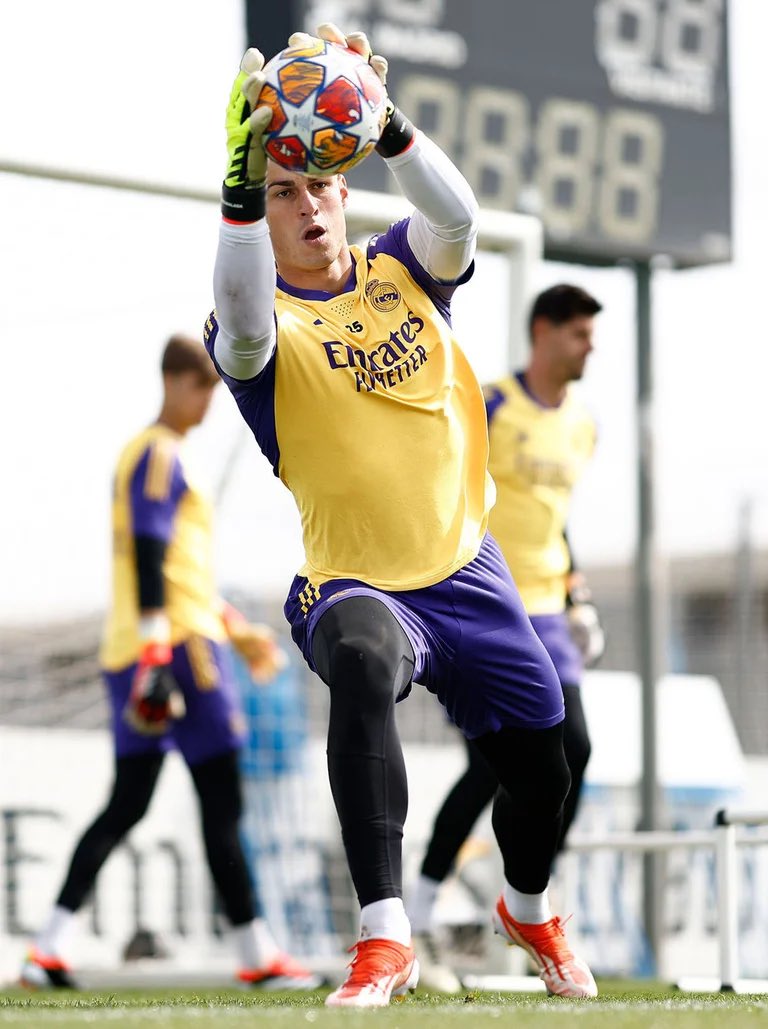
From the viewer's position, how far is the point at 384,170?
8.80 meters

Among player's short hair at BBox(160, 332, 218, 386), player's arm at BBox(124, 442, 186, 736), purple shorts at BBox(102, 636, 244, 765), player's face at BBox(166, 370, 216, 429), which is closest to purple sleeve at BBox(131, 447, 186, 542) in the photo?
player's arm at BBox(124, 442, 186, 736)

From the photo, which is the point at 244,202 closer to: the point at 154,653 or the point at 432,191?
the point at 432,191

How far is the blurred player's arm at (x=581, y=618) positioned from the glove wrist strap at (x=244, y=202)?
3010 millimetres

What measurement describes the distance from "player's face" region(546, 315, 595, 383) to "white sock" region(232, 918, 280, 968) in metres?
2.27

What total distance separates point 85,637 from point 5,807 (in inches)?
63.7

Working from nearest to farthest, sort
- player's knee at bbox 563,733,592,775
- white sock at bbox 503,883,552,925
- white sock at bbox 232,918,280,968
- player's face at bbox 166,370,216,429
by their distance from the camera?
white sock at bbox 503,883,552,925 → player's knee at bbox 563,733,592,775 → white sock at bbox 232,918,280,968 → player's face at bbox 166,370,216,429

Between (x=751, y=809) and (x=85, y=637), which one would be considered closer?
(x=751, y=809)

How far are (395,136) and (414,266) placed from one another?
0.34m

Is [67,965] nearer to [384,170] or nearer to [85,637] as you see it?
[85,637]

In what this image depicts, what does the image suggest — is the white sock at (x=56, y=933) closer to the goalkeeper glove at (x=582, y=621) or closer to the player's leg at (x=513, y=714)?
the goalkeeper glove at (x=582, y=621)

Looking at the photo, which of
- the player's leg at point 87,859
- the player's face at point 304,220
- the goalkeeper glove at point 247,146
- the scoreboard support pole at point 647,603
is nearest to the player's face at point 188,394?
the player's leg at point 87,859

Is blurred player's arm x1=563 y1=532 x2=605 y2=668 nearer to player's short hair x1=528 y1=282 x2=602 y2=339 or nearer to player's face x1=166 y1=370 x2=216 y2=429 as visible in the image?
player's short hair x1=528 y1=282 x2=602 y2=339

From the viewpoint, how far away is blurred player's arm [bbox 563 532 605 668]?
6.32 meters

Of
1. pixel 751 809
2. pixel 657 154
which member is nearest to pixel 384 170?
pixel 657 154
